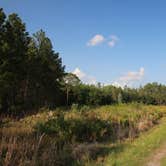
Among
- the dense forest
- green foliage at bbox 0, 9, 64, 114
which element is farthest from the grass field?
green foliage at bbox 0, 9, 64, 114

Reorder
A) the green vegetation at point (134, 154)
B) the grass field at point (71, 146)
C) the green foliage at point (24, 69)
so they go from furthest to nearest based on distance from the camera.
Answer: the green foliage at point (24, 69)
the green vegetation at point (134, 154)
the grass field at point (71, 146)

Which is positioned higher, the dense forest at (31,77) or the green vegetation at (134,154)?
the dense forest at (31,77)

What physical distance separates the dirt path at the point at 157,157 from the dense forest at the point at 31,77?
11943mm

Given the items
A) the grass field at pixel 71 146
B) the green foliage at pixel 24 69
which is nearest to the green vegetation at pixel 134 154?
the grass field at pixel 71 146

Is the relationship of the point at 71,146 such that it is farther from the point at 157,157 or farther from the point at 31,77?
the point at 31,77

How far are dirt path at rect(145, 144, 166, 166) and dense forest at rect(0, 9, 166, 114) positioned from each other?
1194 cm

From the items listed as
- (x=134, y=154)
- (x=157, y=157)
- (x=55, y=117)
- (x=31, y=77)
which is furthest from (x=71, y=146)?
(x=31, y=77)

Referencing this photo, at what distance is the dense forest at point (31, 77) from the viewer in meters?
34.6

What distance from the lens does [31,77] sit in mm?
45719

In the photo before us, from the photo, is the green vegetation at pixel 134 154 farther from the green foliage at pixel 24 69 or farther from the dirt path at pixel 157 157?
the green foliage at pixel 24 69

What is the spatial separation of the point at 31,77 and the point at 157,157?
38.0 meters

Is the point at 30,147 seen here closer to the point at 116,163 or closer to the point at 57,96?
the point at 116,163

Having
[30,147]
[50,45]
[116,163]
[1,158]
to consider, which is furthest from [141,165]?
[50,45]

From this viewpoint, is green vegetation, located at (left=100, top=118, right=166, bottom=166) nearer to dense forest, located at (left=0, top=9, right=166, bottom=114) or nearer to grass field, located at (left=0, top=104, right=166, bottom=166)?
grass field, located at (left=0, top=104, right=166, bottom=166)
